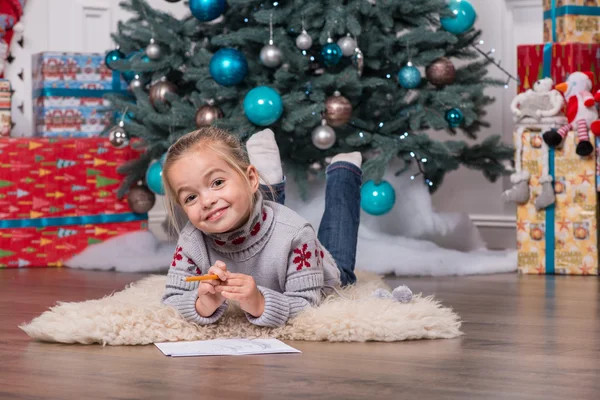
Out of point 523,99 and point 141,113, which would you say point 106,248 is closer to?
point 141,113

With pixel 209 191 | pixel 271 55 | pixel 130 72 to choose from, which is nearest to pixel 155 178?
pixel 130 72

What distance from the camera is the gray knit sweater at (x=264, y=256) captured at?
5.23ft

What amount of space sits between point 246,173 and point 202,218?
0.12 meters

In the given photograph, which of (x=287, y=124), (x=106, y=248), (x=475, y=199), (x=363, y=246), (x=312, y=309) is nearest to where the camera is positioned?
(x=312, y=309)

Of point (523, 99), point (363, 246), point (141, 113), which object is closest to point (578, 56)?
point (523, 99)

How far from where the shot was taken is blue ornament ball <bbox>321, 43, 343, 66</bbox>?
8.25 ft

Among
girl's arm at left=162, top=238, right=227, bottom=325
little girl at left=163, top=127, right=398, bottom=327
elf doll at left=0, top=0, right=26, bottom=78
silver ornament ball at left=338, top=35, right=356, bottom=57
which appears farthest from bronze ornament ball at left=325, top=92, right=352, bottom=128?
elf doll at left=0, top=0, right=26, bottom=78

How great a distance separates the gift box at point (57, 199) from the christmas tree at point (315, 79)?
176 mm

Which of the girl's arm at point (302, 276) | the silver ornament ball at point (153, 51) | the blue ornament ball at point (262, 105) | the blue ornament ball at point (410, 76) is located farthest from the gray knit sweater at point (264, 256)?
the silver ornament ball at point (153, 51)

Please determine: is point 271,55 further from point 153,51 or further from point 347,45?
point 153,51

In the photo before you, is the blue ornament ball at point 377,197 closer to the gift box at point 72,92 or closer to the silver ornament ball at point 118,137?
the silver ornament ball at point 118,137

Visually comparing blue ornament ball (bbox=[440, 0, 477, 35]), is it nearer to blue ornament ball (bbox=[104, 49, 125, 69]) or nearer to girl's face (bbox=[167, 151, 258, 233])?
blue ornament ball (bbox=[104, 49, 125, 69])

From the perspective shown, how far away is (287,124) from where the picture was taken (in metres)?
2.53

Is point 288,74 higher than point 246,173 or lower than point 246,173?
higher
